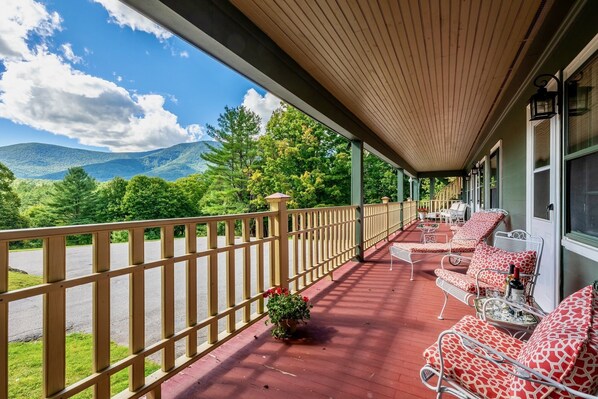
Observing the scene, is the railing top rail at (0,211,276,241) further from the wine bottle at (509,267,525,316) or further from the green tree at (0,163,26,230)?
the green tree at (0,163,26,230)

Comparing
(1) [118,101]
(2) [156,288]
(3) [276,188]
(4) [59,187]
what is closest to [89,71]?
(1) [118,101]

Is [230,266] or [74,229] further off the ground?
[74,229]

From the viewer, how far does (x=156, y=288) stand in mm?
5328

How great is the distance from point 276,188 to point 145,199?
1302 centimetres

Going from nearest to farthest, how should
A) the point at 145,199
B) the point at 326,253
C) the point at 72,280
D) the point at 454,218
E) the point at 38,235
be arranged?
the point at 38,235 → the point at 72,280 → the point at 326,253 → the point at 454,218 → the point at 145,199

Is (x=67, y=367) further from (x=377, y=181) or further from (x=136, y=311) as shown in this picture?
(x=377, y=181)

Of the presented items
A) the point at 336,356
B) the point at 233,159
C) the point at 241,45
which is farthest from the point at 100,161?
the point at 336,356

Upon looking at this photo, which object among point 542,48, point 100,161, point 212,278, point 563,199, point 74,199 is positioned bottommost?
point 212,278

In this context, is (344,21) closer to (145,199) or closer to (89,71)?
(145,199)

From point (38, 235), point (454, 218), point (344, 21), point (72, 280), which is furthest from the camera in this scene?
point (454, 218)

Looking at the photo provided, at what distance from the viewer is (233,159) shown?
80.9 feet

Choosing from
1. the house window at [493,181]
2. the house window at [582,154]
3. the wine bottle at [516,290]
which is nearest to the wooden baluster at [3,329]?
the wine bottle at [516,290]

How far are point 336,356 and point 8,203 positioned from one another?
2826 cm

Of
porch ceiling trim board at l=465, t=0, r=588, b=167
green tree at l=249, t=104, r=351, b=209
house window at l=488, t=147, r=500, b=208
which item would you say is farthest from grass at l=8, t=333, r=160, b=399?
green tree at l=249, t=104, r=351, b=209
